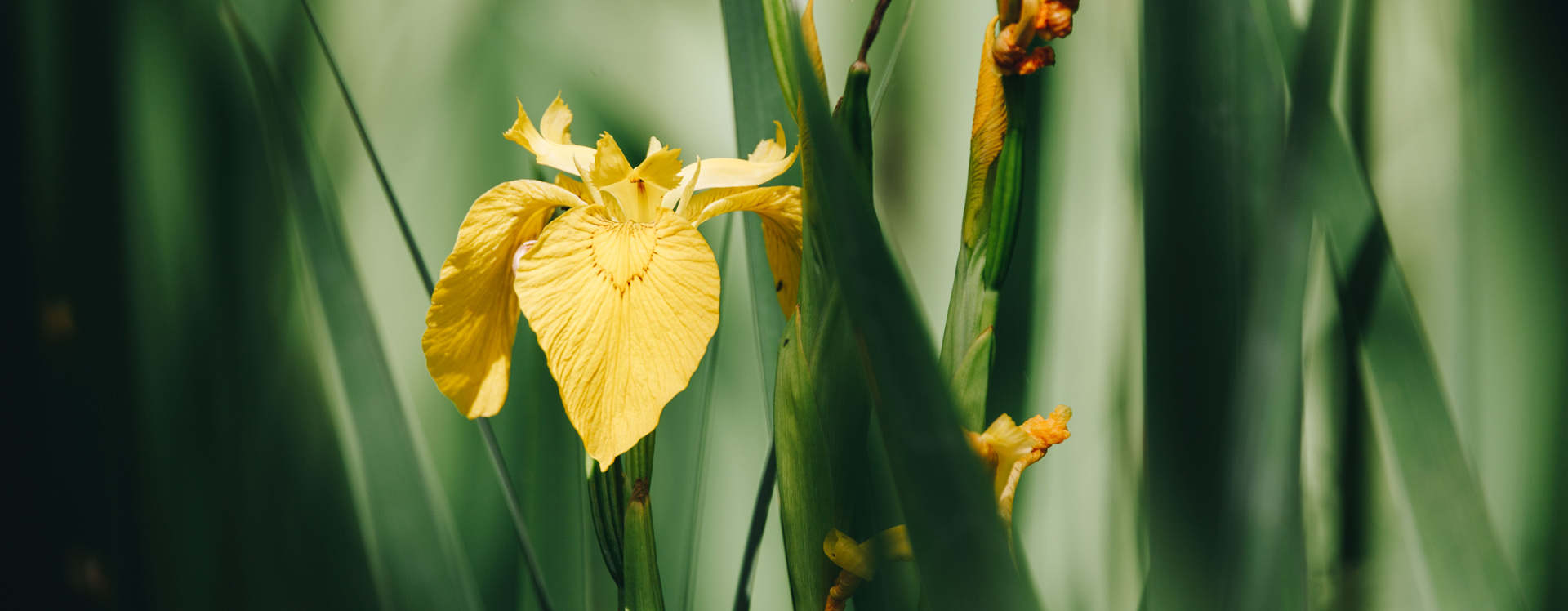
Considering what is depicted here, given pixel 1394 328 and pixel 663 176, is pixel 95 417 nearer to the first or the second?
pixel 663 176

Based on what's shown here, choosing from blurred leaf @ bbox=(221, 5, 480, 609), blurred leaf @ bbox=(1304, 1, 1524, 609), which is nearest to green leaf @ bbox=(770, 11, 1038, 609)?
blurred leaf @ bbox=(1304, 1, 1524, 609)

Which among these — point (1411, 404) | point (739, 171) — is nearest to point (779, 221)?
point (739, 171)

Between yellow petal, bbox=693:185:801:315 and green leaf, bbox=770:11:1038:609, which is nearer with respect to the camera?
green leaf, bbox=770:11:1038:609

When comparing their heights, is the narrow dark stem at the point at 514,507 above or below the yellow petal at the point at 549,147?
below

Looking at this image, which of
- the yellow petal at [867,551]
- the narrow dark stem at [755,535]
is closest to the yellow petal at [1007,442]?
the yellow petal at [867,551]

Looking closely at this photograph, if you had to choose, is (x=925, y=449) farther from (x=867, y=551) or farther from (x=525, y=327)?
(x=525, y=327)

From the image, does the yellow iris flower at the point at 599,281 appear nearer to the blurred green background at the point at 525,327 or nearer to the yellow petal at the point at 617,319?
the yellow petal at the point at 617,319

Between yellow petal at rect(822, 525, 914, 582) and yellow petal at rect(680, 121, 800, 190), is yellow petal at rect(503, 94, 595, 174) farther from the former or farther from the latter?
yellow petal at rect(822, 525, 914, 582)
